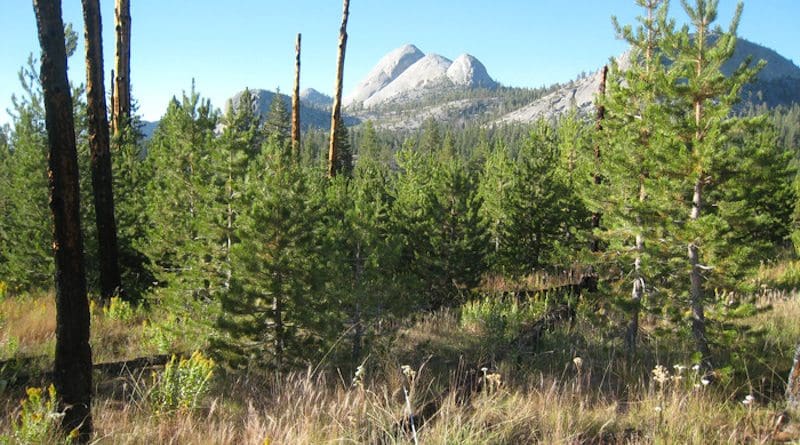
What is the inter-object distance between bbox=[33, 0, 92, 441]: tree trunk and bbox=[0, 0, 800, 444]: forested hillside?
0.02 metres

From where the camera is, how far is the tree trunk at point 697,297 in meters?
5.49

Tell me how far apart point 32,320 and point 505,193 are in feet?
39.4

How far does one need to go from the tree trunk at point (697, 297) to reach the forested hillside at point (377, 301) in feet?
0.07

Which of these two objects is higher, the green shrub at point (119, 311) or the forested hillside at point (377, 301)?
the forested hillside at point (377, 301)

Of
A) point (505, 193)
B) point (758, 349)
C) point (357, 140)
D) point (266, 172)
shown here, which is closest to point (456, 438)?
point (266, 172)

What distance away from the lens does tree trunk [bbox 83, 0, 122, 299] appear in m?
7.78

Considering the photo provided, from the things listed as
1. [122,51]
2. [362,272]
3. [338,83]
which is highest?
[338,83]

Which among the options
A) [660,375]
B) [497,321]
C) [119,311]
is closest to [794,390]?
[660,375]

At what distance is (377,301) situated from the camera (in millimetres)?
7160

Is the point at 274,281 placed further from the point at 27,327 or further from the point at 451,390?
the point at 27,327

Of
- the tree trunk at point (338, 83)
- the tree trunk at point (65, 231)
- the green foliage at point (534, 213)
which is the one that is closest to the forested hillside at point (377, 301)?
the tree trunk at point (65, 231)

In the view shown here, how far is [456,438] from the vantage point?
2.55 metres

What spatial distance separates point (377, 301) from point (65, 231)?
15.4 ft

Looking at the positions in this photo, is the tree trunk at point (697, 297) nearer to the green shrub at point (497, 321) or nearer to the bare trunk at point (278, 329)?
the green shrub at point (497, 321)
